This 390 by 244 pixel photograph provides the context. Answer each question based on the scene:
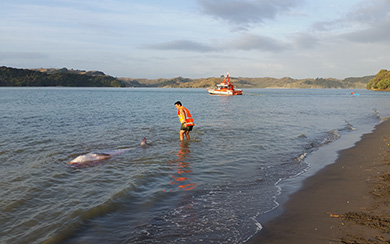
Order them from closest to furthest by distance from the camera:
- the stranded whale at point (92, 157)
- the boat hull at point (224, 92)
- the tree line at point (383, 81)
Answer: the stranded whale at point (92, 157) < the boat hull at point (224, 92) < the tree line at point (383, 81)

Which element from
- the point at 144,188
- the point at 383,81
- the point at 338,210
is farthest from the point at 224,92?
the point at 338,210

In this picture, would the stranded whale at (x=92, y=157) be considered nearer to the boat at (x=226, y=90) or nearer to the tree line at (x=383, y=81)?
the boat at (x=226, y=90)

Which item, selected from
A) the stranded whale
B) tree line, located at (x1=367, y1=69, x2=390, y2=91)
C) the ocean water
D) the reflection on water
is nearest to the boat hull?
tree line, located at (x1=367, y1=69, x2=390, y2=91)

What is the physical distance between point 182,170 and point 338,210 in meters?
5.63

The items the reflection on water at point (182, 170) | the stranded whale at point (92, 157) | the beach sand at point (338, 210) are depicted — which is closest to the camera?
the beach sand at point (338, 210)

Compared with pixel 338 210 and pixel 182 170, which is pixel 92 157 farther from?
pixel 338 210

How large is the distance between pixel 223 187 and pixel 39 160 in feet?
26.3

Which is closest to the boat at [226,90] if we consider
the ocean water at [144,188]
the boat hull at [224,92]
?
the boat hull at [224,92]

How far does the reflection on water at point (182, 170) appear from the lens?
358 inches

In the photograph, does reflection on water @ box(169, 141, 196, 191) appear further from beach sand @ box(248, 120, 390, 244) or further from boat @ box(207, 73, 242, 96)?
boat @ box(207, 73, 242, 96)

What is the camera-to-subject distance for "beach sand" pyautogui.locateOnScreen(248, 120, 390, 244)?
5207 mm

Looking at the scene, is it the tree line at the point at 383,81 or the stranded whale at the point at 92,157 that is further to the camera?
the tree line at the point at 383,81

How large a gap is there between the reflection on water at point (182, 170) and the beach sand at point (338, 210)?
10.4ft

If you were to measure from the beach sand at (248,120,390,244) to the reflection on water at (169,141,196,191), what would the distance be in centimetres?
316
